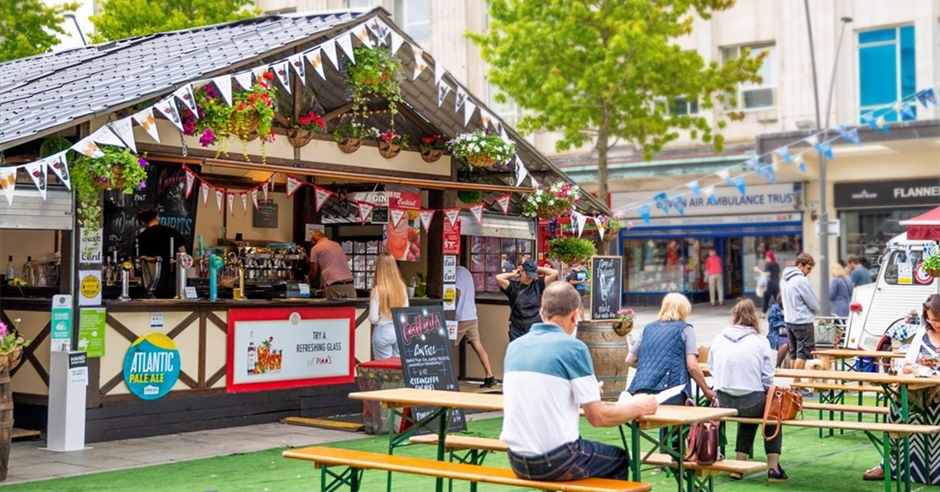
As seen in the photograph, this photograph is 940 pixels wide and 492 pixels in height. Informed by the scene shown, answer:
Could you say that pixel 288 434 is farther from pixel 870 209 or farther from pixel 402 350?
pixel 870 209

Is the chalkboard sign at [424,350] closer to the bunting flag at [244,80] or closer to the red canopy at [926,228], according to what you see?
the bunting flag at [244,80]

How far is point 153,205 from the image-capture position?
46.5 ft

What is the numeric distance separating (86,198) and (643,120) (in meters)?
17.5

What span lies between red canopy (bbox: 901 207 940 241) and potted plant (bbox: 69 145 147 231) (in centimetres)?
901

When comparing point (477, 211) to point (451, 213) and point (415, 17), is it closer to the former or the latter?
point (451, 213)

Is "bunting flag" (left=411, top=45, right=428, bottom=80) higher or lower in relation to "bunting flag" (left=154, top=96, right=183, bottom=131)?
higher

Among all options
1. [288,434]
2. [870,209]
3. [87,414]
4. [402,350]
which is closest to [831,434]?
[402,350]

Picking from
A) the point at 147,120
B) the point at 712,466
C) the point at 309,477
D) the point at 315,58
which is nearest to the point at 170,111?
the point at 147,120

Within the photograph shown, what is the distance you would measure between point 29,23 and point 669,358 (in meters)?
19.7

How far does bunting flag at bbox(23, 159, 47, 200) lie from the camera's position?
31.4 ft

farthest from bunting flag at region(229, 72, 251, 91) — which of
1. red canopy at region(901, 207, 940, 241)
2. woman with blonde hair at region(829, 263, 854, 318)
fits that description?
woman with blonde hair at region(829, 263, 854, 318)

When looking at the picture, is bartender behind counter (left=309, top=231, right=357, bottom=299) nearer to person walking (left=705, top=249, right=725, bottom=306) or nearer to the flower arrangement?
the flower arrangement

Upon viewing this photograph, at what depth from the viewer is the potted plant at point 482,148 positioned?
13695mm

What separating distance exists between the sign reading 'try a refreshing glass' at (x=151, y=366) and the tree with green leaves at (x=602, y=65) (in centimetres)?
1556
